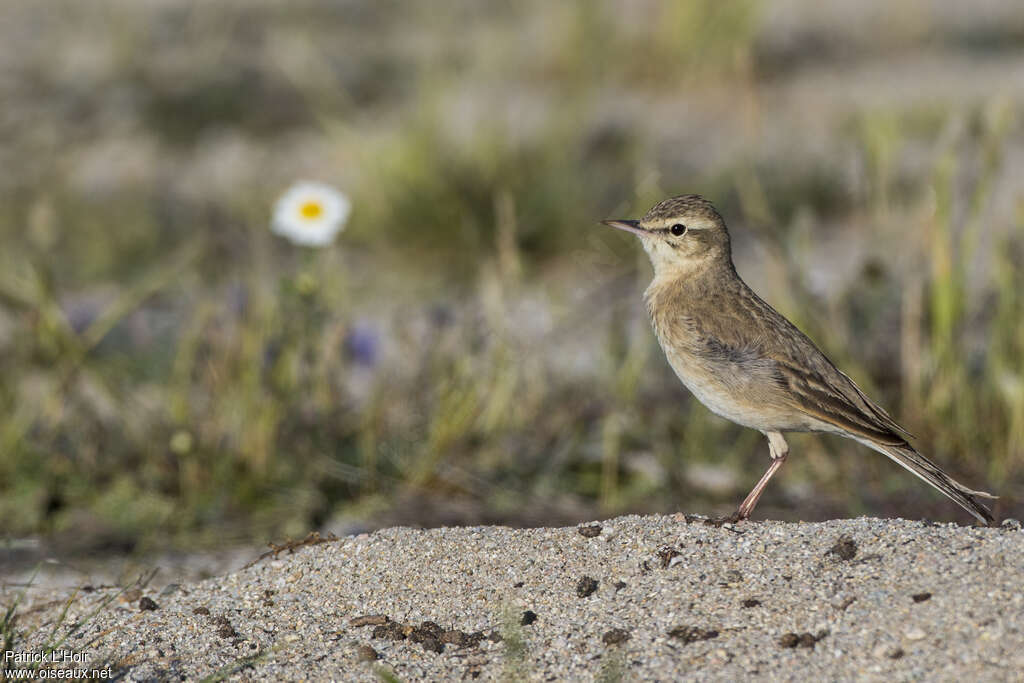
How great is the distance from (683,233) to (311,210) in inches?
73.6

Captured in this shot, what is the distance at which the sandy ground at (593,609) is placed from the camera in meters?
3.21

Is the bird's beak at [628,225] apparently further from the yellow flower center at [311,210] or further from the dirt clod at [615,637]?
the yellow flower center at [311,210]

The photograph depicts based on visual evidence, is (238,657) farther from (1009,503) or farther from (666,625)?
(1009,503)

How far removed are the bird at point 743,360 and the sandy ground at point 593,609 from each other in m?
0.35

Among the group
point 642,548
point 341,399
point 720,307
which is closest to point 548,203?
point 341,399

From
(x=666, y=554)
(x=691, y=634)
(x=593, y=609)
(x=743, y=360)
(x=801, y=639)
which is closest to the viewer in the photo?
(x=801, y=639)

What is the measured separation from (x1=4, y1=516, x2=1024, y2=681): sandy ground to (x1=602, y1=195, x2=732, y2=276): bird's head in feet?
3.26

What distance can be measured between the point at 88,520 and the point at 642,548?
8.45 ft

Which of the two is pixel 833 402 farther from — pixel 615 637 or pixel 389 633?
pixel 389 633

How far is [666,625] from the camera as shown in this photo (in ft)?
11.3

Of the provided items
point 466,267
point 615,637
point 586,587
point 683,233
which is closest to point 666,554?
point 586,587

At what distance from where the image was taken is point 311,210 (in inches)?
226

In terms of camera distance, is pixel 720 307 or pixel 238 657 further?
pixel 720 307

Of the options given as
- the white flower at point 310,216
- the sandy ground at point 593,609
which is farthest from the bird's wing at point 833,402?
the white flower at point 310,216
